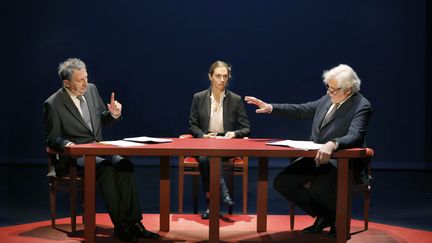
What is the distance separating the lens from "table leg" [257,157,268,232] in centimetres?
446

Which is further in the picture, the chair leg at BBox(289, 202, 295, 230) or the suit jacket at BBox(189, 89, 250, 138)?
the suit jacket at BBox(189, 89, 250, 138)

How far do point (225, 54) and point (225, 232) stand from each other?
13.9 ft

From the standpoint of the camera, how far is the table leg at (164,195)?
445 centimetres

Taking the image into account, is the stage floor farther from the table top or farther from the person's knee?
the table top

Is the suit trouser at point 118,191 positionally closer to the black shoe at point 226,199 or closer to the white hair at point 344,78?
the black shoe at point 226,199

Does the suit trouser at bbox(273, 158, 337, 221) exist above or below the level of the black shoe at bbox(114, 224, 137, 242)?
above

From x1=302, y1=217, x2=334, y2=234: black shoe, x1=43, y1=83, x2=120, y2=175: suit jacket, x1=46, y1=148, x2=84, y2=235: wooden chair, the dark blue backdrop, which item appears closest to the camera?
x1=46, y1=148, x2=84, y2=235: wooden chair

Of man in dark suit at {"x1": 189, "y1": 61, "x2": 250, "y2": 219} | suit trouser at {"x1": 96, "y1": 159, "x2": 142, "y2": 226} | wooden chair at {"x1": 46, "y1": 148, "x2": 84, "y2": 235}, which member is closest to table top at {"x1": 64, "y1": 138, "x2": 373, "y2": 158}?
suit trouser at {"x1": 96, "y1": 159, "x2": 142, "y2": 226}

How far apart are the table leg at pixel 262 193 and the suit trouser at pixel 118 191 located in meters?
0.90

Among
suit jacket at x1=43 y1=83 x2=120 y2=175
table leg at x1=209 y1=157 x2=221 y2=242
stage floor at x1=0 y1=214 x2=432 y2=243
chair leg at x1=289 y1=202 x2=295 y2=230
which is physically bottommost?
stage floor at x1=0 y1=214 x2=432 y2=243

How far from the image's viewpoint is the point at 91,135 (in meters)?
4.50

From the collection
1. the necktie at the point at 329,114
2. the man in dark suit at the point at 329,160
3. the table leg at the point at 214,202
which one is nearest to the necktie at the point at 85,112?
the table leg at the point at 214,202

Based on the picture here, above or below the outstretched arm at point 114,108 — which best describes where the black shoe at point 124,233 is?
below

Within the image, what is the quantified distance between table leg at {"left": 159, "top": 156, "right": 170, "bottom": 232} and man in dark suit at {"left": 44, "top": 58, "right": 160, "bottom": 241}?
27 cm
